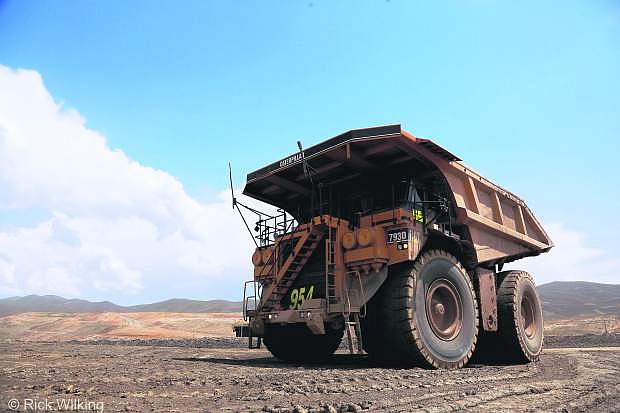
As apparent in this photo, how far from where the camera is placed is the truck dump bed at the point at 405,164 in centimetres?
834

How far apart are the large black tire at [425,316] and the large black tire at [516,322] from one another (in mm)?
1764

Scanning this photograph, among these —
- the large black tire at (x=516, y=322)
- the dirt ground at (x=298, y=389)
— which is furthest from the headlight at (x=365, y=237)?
the large black tire at (x=516, y=322)

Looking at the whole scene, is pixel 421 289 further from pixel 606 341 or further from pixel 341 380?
pixel 606 341

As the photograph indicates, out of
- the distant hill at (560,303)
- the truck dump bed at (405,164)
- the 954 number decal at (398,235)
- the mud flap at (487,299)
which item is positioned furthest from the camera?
the distant hill at (560,303)

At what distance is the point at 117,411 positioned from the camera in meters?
3.88

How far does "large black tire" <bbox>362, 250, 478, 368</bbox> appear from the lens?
7.46 meters

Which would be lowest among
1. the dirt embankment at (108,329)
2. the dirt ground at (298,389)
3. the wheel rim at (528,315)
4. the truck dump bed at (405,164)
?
the dirt embankment at (108,329)

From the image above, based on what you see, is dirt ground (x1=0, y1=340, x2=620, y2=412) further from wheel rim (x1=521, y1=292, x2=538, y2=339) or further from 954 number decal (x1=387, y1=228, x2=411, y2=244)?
wheel rim (x1=521, y1=292, x2=538, y2=339)

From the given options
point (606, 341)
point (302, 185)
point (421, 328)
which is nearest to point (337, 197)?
point (302, 185)

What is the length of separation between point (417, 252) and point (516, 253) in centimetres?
463

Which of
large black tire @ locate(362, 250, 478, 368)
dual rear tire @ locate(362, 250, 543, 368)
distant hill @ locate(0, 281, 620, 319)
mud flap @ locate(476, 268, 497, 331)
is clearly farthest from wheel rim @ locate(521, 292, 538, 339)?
distant hill @ locate(0, 281, 620, 319)

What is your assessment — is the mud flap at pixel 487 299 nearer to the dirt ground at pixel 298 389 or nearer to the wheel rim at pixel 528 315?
the wheel rim at pixel 528 315

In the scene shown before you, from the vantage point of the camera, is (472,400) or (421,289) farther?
(421,289)

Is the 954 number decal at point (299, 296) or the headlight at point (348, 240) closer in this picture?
the headlight at point (348, 240)
